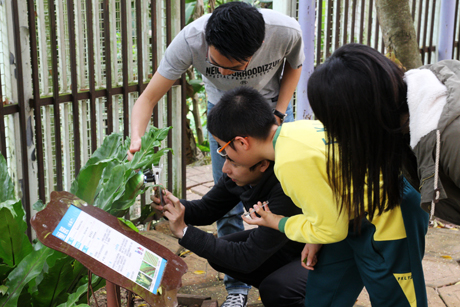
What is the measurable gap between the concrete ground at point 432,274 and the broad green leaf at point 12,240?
104cm

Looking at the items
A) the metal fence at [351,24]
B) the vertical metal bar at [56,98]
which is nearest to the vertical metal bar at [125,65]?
the vertical metal bar at [56,98]

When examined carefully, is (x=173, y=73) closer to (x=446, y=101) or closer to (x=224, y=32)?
(x=224, y=32)

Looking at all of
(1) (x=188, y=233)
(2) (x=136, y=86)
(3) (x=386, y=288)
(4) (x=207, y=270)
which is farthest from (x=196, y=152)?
(3) (x=386, y=288)

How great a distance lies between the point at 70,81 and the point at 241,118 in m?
1.62

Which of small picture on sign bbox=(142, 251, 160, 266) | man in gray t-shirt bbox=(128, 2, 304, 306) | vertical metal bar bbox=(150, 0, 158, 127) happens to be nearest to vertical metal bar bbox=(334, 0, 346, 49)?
vertical metal bar bbox=(150, 0, 158, 127)

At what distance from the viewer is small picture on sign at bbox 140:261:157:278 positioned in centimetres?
148

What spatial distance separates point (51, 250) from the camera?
6.51ft

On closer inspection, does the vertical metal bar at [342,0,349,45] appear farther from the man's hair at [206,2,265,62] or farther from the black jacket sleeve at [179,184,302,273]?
the black jacket sleeve at [179,184,302,273]

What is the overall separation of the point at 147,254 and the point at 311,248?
707mm

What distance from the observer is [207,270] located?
3.12 m

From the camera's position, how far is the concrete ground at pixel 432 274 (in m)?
2.77

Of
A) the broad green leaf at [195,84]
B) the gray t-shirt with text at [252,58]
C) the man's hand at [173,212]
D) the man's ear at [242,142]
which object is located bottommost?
the man's hand at [173,212]

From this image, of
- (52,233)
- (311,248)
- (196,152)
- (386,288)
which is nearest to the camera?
(52,233)

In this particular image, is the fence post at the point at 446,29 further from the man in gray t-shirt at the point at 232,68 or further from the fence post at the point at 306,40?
the man in gray t-shirt at the point at 232,68
